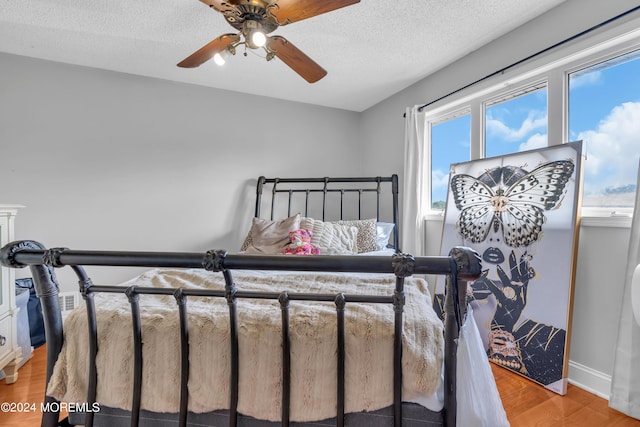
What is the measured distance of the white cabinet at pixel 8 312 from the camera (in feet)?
5.57

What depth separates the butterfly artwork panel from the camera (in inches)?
66.6

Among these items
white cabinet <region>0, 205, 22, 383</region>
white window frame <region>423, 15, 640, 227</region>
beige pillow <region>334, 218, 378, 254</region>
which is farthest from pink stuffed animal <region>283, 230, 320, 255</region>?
white cabinet <region>0, 205, 22, 383</region>

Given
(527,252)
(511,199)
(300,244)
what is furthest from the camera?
(300,244)

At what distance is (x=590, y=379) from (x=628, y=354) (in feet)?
1.05

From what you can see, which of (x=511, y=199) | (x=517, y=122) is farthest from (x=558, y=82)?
(x=511, y=199)

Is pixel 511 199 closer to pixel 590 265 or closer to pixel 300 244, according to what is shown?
pixel 590 265

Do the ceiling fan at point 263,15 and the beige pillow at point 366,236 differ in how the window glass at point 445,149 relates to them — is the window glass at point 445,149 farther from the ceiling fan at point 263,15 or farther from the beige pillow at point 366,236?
the ceiling fan at point 263,15

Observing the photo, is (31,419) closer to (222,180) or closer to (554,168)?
(222,180)

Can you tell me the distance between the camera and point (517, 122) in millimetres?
2195

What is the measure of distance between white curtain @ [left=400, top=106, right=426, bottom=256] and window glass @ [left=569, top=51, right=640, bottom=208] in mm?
1127

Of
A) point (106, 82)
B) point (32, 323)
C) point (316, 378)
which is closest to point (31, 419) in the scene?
point (32, 323)

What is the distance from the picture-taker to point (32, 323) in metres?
2.23

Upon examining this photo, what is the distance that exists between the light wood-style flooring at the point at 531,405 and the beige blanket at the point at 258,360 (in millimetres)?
985

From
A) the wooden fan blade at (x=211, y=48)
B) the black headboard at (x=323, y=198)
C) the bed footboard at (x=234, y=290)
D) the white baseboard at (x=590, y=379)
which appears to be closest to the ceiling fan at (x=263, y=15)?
the wooden fan blade at (x=211, y=48)
